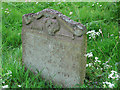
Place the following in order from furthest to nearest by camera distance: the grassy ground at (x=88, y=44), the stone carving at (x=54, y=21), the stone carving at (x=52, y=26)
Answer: the grassy ground at (x=88, y=44) < the stone carving at (x=52, y=26) < the stone carving at (x=54, y=21)

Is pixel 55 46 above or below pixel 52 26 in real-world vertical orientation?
below

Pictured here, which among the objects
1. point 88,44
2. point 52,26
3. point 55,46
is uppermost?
point 52,26

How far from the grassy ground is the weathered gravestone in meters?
0.17

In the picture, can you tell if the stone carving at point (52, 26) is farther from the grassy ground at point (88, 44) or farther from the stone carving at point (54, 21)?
the grassy ground at point (88, 44)

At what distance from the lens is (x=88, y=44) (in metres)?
3.66

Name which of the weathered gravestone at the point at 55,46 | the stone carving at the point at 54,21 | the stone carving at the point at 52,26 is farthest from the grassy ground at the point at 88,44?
the stone carving at the point at 52,26

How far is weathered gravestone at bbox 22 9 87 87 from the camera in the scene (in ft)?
7.59

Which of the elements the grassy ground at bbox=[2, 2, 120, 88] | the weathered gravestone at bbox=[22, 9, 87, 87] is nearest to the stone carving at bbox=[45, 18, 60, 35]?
the weathered gravestone at bbox=[22, 9, 87, 87]

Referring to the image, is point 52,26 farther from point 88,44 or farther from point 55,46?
point 88,44

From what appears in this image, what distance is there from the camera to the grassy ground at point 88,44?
256cm

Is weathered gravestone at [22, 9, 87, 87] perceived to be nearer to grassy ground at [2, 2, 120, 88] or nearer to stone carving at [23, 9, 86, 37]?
stone carving at [23, 9, 86, 37]

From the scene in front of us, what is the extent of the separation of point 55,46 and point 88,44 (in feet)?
4.37

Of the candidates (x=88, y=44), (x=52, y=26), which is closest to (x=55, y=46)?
(x=52, y=26)

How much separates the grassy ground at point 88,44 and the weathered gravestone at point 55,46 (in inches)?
6.6
